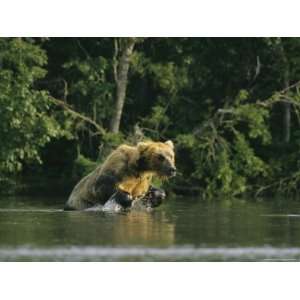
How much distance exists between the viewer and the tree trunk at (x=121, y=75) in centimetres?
2359

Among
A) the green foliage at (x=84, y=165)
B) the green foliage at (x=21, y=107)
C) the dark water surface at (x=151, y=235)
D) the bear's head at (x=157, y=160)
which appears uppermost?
the green foliage at (x=21, y=107)

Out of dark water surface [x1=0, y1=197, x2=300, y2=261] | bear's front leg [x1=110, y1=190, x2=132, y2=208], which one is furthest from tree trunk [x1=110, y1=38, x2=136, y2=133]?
bear's front leg [x1=110, y1=190, x2=132, y2=208]

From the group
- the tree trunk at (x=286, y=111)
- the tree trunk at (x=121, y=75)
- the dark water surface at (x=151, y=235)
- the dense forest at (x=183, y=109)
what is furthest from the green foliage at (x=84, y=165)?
the dark water surface at (x=151, y=235)

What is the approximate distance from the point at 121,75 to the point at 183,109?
1.46 metres

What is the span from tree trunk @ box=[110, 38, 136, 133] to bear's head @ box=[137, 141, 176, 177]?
8.65 metres

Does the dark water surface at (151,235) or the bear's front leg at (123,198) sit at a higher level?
the bear's front leg at (123,198)

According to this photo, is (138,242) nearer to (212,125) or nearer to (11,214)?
(11,214)

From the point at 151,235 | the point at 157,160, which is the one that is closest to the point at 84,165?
the point at 157,160

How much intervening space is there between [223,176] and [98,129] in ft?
9.44

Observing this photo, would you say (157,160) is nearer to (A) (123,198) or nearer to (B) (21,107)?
(A) (123,198)

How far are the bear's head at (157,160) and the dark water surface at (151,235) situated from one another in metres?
0.58

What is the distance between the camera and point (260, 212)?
54.3 ft

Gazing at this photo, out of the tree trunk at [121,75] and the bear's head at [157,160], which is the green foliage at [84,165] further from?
the bear's head at [157,160]
